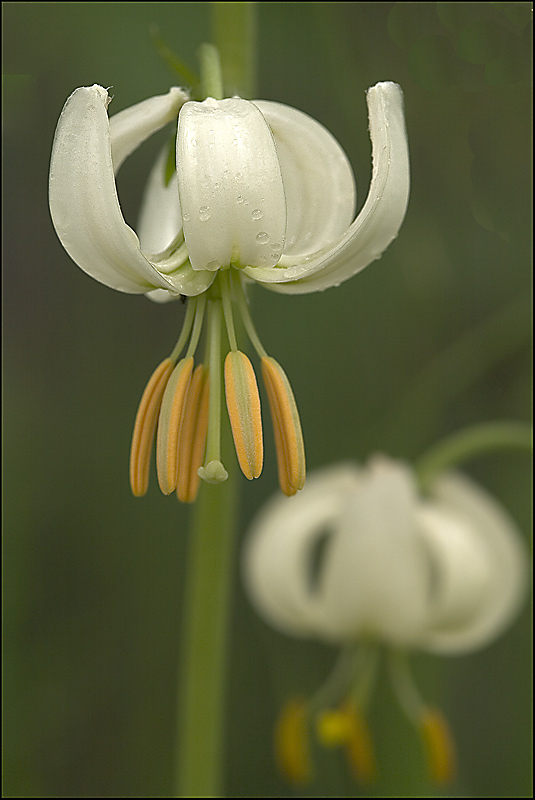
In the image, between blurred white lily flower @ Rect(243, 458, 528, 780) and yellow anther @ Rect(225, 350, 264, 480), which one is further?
blurred white lily flower @ Rect(243, 458, 528, 780)

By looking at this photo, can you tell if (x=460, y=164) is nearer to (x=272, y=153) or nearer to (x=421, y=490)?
(x=421, y=490)

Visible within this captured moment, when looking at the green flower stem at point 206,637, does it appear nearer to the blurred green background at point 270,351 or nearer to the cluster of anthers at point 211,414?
the cluster of anthers at point 211,414

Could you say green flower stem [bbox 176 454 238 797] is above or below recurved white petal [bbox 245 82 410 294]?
below

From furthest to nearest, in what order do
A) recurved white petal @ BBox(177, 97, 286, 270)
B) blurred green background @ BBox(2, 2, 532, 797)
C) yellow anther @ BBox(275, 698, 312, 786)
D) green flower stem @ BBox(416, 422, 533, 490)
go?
blurred green background @ BBox(2, 2, 532, 797) < yellow anther @ BBox(275, 698, 312, 786) < green flower stem @ BBox(416, 422, 533, 490) < recurved white petal @ BBox(177, 97, 286, 270)

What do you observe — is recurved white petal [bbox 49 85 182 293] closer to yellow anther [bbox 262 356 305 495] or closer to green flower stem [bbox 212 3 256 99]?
yellow anther [bbox 262 356 305 495]

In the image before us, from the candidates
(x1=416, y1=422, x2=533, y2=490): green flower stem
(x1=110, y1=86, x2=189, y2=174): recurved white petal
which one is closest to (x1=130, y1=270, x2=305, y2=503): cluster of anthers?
(x1=110, y1=86, x2=189, y2=174): recurved white petal

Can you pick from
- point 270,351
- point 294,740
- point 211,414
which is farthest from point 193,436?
point 270,351

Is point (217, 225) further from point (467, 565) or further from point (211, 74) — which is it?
point (467, 565)
